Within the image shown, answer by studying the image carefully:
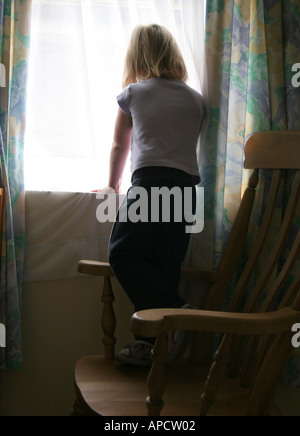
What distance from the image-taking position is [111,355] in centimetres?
127

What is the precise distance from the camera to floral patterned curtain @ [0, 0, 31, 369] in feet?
4.45

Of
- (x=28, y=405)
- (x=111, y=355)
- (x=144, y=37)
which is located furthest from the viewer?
(x=28, y=405)

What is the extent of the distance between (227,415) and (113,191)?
74cm

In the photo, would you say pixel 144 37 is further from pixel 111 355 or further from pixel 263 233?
pixel 111 355

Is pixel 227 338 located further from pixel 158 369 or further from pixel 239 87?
pixel 239 87

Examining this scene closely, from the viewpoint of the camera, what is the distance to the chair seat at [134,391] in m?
1.01

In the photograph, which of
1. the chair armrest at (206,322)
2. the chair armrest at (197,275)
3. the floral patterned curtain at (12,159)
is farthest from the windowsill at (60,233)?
the chair armrest at (206,322)

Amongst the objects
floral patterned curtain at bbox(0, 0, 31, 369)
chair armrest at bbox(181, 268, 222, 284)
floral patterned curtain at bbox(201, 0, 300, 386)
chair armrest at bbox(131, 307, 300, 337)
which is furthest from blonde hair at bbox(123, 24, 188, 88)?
chair armrest at bbox(131, 307, 300, 337)

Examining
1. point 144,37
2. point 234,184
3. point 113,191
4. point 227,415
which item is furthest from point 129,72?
point 227,415

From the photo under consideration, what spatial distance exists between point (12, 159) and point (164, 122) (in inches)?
17.7

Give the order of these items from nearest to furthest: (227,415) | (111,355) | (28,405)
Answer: (227,415)
(111,355)
(28,405)

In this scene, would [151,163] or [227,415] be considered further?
[151,163]

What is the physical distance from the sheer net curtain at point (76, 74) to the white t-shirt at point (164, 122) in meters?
0.14

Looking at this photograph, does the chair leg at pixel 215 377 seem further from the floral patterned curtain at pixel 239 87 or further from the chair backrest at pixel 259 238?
the floral patterned curtain at pixel 239 87
